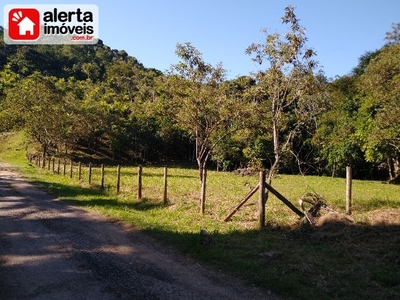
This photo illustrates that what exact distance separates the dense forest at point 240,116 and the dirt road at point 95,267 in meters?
5.49

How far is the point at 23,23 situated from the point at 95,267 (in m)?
20.3

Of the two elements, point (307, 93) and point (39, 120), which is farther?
point (39, 120)

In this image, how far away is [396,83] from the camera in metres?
23.6

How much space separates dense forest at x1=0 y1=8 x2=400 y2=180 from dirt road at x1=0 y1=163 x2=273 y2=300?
5.49m

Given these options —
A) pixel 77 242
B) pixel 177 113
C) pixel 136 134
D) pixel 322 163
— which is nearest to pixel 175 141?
pixel 136 134

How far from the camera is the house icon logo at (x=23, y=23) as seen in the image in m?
20.9

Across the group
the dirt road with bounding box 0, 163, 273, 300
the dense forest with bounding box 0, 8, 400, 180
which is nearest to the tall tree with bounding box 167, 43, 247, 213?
the dense forest with bounding box 0, 8, 400, 180

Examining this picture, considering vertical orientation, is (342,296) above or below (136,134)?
below

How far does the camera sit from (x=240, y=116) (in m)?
13.5

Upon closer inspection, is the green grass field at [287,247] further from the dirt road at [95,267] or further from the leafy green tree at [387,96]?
the leafy green tree at [387,96]

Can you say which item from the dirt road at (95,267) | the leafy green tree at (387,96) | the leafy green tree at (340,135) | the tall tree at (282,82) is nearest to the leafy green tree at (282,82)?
the tall tree at (282,82)

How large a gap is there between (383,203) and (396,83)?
12628mm

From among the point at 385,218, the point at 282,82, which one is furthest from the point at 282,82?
the point at 385,218

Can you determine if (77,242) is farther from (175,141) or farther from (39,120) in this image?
(175,141)
